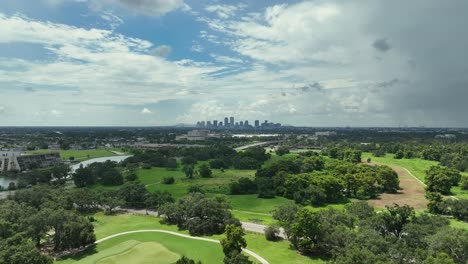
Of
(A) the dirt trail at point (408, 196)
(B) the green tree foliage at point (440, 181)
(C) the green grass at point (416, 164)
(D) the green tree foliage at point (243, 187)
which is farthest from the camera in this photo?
(C) the green grass at point (416, 164)

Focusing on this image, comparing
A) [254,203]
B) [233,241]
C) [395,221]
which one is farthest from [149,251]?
[395,221]

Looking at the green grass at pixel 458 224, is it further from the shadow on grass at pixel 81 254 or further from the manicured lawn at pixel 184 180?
the shadow on grass at pixel 81 254

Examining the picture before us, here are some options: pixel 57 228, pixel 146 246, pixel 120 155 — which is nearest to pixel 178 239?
pixel 146 246

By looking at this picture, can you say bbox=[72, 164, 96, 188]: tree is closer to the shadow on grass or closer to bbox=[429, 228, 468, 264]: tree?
the shadow on grass

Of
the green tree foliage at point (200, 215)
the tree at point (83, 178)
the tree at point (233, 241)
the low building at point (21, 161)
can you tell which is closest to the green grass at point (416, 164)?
the green tree foliage at point (200, 215)

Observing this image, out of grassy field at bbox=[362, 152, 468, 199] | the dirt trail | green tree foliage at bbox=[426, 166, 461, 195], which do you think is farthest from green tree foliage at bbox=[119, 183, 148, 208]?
grassy field at bbox=[362, 152, 468, 199]

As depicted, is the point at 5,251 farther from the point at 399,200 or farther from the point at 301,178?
the point at 399,200

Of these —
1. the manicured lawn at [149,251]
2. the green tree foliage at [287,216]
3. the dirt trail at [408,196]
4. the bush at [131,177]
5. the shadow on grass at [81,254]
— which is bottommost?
the shadow on grass at [81,254]
